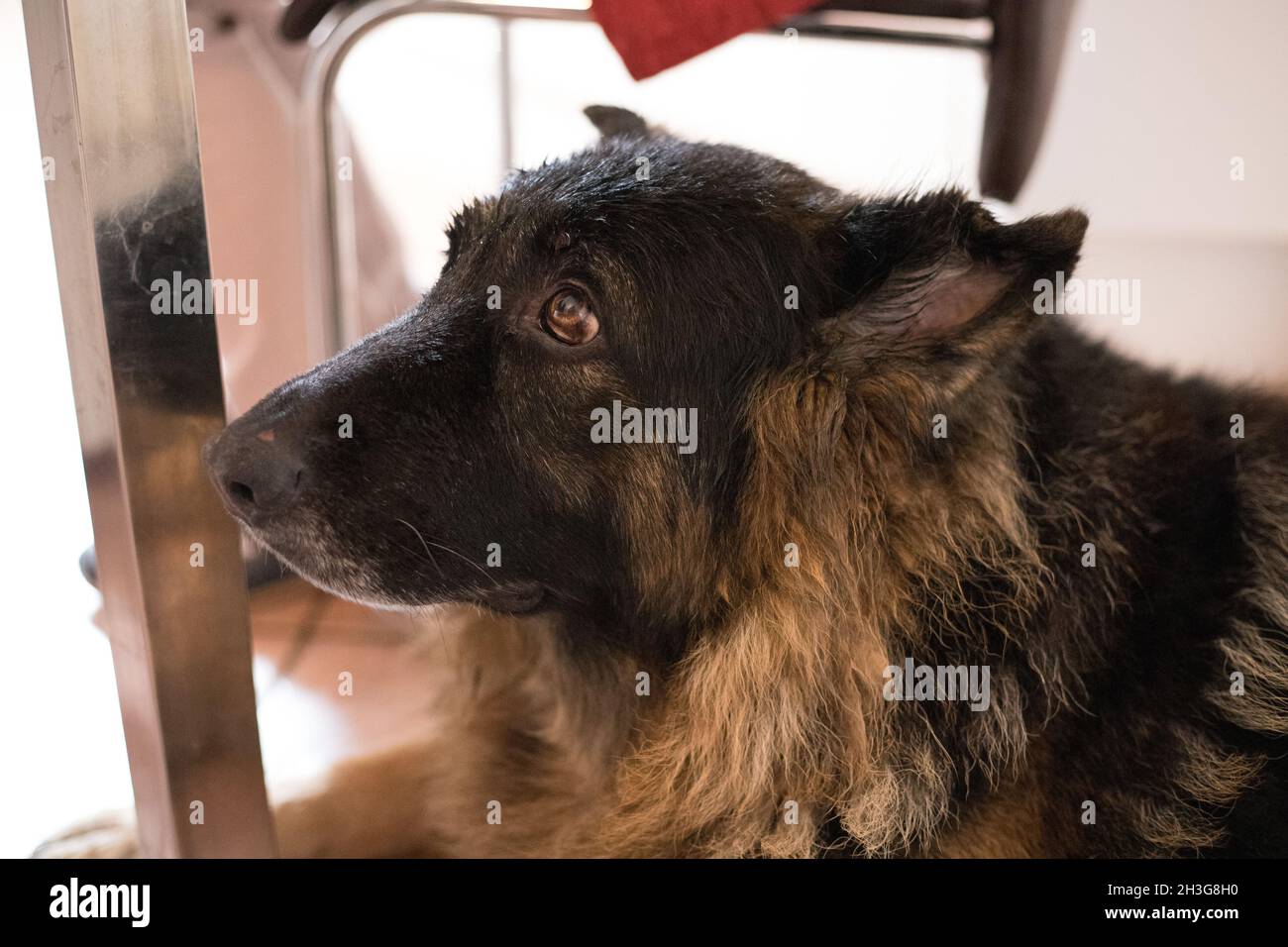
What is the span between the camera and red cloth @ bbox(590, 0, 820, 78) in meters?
1.58

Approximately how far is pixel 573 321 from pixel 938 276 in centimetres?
53

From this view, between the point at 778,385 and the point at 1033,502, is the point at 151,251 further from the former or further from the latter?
the point at 1033,502

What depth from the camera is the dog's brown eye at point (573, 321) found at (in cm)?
146

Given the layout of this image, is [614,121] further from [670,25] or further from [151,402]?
[151,402]

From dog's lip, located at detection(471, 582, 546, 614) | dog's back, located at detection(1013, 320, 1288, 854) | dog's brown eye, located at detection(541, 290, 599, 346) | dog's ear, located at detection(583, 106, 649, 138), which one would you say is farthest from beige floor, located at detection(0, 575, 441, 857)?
dog's back, located at detection(1013, 320, 1288, 854)

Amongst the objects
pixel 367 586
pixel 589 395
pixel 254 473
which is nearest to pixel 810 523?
pixel 589 395

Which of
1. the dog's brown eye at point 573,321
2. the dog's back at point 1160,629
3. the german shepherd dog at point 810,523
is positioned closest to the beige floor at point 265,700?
A: the german shepherd dog at point 810,523

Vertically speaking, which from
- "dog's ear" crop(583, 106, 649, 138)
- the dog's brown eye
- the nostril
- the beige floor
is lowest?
the beige floor

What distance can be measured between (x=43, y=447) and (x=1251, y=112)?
2955mm

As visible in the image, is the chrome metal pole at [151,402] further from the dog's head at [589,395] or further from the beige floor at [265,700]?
the beige floor at [265,700]

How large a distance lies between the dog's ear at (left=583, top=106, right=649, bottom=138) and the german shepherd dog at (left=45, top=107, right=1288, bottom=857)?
1.20 ft

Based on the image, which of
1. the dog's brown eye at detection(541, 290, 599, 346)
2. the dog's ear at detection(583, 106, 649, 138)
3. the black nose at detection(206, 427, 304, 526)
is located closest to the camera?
the black nose at detection(206, 427, 304, 526)

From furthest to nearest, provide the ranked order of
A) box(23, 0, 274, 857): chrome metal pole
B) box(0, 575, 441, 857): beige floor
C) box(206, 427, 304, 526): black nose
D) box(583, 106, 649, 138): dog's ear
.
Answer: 1. box(0, 575, 441, 857): beige floor
2. box(583, 106, 649, 138): dog's ear
3. box(206, 427, 304, 526): black nose
4. box(23, 0, 274, 857): chrome metal pole

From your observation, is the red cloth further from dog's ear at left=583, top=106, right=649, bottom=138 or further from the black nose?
the black nose
